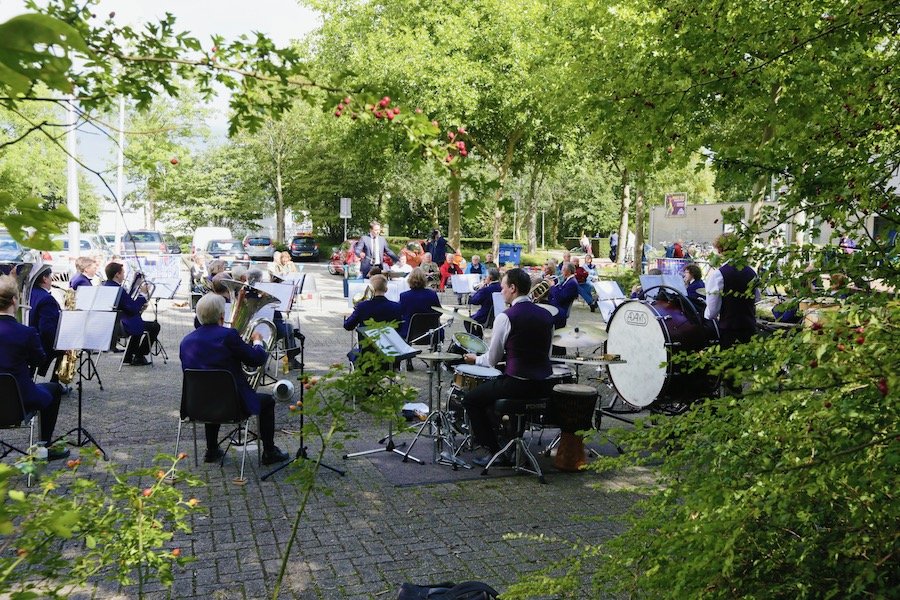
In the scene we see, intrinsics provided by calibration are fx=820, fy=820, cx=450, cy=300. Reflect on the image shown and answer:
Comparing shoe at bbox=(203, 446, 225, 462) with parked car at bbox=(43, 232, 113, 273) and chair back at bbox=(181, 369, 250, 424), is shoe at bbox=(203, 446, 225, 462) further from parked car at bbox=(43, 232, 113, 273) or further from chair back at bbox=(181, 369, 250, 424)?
parked car at bbox=(43, 232, 113, 273)

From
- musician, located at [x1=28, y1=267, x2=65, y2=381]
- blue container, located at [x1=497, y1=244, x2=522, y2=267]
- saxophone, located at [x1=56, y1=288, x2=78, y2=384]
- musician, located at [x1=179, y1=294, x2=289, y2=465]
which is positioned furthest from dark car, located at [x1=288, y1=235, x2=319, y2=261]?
musician, located at [x1=179, y1=294, x2=289, y2=465]

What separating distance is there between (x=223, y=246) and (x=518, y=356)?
110ft

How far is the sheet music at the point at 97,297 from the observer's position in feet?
33.8

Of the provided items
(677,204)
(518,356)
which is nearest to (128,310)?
(518,356)

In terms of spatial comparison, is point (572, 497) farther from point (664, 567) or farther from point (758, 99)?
point (664, 567)

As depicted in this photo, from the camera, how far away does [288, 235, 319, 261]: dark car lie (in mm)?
45344

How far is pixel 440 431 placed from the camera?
8.02 metres

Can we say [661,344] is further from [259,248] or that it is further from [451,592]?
[259,248]

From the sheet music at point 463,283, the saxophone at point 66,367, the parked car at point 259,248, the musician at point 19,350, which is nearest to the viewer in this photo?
the musician at point 19,350

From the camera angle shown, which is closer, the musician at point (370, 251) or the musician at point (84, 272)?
the musician at point (84, 272)

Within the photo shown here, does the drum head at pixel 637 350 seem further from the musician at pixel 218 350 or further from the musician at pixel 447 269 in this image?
the musician at pixel 447 269

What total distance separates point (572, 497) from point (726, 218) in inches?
151

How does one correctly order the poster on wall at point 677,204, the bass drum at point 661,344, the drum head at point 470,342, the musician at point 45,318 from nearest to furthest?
1. the drum head at point 470,342
2. the bass drum at point 661,344
3. the musician at point 45,318
4. the poster on wall at point 677,204

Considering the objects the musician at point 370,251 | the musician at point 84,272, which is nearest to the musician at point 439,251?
the musician at point 370,251
